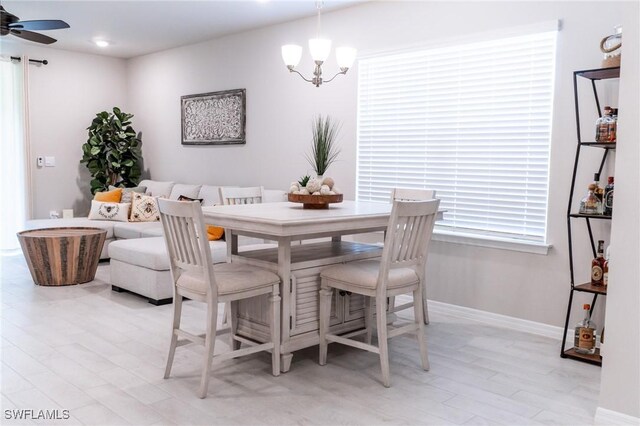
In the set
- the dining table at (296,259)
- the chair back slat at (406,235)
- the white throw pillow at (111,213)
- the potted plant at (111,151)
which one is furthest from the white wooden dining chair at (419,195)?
the potted plant at (111,151)

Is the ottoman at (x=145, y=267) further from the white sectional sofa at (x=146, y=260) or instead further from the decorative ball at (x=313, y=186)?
the decorative ball at (x=313, y=186)

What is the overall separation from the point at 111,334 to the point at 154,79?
14.8 feet

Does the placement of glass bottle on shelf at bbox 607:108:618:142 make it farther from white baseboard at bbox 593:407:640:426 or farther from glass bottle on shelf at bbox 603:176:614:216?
white baseboard at bbox 593:407:640:426

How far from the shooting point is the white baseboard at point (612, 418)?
7.69 ft

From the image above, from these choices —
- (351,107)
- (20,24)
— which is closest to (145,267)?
(20,24)

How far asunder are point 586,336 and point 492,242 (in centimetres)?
94

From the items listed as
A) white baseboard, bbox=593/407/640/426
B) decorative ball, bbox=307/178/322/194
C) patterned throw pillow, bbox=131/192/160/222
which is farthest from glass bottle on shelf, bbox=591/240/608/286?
patterned throw pillow, bbox=131/192/160/222

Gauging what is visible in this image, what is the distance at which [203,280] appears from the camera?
2.72 meters

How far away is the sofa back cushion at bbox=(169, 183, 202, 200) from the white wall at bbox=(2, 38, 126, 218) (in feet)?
5.83

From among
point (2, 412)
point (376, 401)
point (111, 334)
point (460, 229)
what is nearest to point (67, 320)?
point (111, 334)

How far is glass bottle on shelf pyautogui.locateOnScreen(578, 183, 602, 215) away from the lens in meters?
3.25

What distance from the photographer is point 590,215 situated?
3.24m

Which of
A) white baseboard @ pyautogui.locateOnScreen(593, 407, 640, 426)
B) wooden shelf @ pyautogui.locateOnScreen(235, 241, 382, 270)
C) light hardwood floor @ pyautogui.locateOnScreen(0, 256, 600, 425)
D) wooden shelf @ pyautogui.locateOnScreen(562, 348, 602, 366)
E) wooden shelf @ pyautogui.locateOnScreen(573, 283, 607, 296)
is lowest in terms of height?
light hardwood floor @ pyautogui.locateOnScreen(0, 256, 600, 425)

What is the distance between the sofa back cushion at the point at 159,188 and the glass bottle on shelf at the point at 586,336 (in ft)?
15.6
